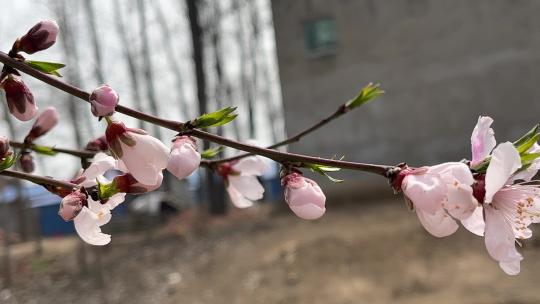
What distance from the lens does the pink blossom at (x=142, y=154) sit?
2.26 ft

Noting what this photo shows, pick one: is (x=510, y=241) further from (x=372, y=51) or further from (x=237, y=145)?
(x=372, y=51)

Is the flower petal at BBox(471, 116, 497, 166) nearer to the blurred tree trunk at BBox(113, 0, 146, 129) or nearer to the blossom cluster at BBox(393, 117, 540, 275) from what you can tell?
the blossom cluster at BBox(393, 117, 540, 275)

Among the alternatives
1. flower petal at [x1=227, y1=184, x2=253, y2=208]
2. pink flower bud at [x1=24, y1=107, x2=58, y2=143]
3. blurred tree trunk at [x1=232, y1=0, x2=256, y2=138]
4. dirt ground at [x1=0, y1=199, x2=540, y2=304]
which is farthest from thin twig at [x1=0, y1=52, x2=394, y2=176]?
blurred tree trunk at [x1=232, y1=0, x2=256, y2=138]

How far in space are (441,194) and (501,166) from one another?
0.23 ft

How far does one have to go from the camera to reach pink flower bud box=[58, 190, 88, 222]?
28.9 inches

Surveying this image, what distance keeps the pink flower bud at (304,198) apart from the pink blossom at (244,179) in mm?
337

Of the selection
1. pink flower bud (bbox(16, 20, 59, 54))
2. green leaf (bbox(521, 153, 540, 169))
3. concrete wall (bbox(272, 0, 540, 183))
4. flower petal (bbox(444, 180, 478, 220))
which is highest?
pink flower bud (bbox(16, 20, 59, 54))

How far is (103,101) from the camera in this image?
67 cm

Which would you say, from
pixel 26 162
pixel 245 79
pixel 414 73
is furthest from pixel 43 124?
pixel 245 79

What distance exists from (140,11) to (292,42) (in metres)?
4.78

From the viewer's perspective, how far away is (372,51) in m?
8.70

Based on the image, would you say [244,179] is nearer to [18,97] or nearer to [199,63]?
[18,97]

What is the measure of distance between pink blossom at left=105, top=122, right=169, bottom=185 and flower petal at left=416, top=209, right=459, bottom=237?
297mm

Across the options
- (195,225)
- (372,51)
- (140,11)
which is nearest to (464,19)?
(372,51)
